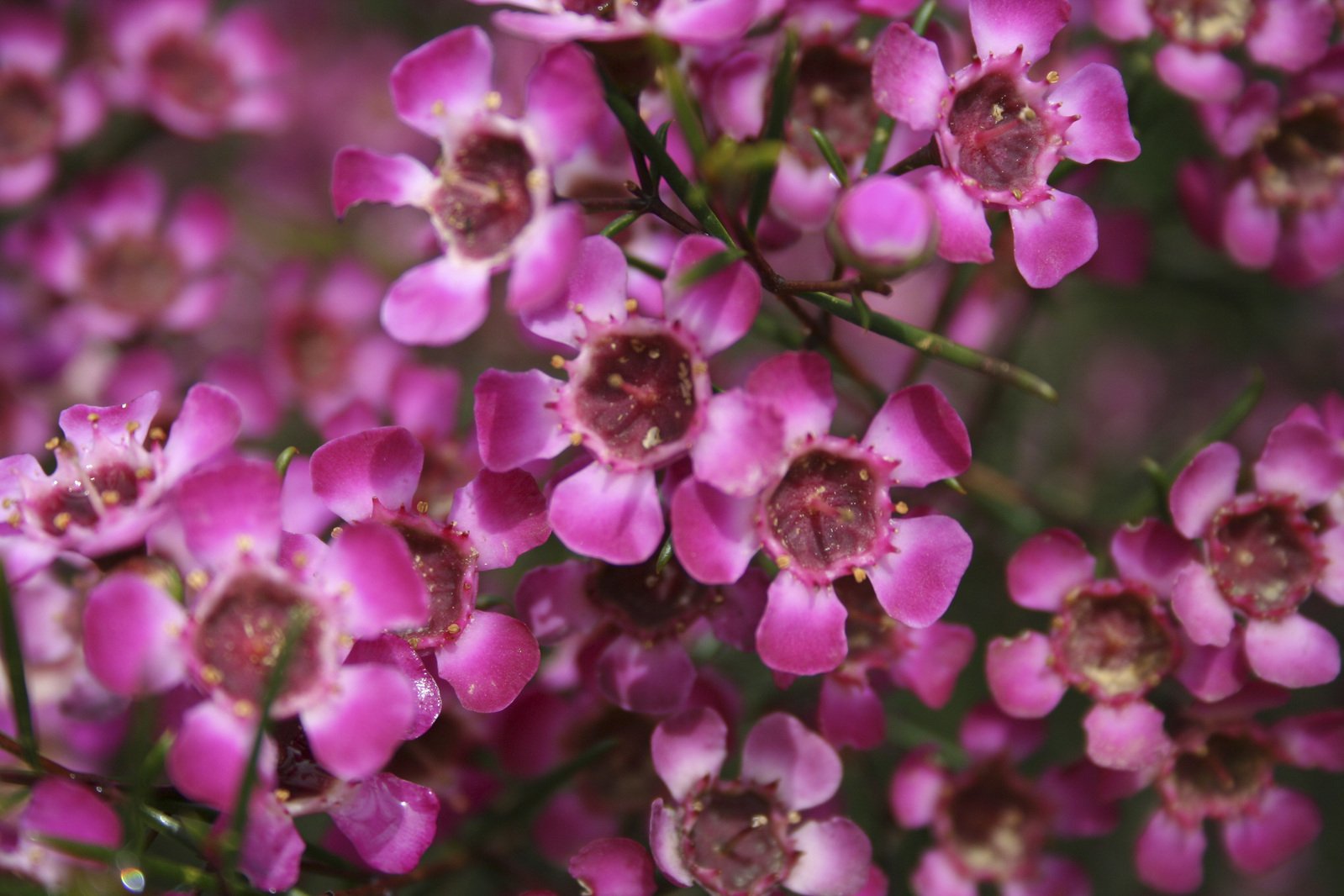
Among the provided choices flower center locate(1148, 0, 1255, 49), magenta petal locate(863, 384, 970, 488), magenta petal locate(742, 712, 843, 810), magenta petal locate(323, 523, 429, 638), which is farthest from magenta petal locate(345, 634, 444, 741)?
flower center locate(1148, 0, 1255, 49)

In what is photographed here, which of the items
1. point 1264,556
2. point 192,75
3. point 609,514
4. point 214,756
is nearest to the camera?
point 214,756

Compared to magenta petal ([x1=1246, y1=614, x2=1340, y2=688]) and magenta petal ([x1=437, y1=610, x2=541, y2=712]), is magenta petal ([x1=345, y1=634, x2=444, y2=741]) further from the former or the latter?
magenta petal ([x1=1246, y1=614, x2=1340, y2=688])

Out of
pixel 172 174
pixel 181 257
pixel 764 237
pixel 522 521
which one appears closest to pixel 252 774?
pixel 522 521

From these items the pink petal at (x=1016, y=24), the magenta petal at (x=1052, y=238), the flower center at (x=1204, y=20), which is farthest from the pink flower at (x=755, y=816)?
the flower center at (x=1204, y=20)

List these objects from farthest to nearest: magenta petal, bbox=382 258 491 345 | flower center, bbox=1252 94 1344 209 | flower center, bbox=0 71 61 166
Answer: flower center, bbox=0 71 61 166 < flower center, bbox=1252 94 1344 209 < magenta petal, bbox=382 258 491 345

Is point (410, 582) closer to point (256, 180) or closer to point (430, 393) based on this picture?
point (430, 393)

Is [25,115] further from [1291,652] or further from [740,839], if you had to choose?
[1291,652]

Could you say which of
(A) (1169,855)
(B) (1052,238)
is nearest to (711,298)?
(B) (1052,238)
